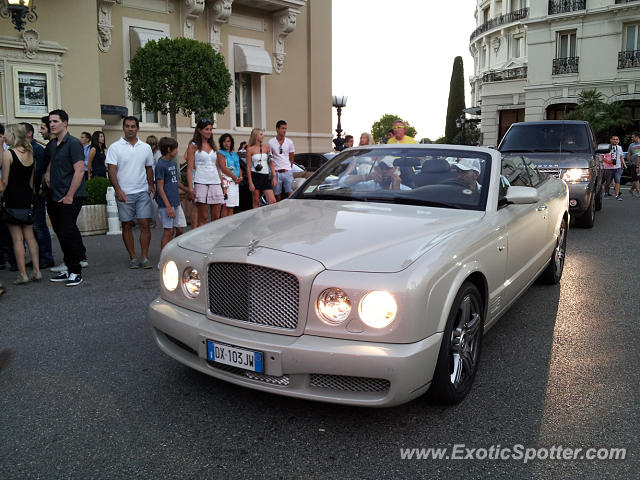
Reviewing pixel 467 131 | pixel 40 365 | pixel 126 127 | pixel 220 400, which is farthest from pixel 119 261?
pixel 467 131

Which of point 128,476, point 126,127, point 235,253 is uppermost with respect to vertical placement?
point 126,127

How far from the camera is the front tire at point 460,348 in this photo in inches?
121

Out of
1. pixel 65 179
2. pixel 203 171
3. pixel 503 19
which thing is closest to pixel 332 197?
pixel 65 179

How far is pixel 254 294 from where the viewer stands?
3.00m

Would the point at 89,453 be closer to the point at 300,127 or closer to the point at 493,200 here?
the point at 493,200

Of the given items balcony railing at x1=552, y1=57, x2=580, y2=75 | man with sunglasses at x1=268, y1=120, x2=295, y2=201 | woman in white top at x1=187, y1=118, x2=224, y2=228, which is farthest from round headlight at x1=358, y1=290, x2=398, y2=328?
balcony railing at x1=552, y1=57, x2=580, y2=75

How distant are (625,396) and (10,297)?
5566mm

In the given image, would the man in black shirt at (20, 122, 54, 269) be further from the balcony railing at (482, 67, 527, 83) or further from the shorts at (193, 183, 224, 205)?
the balcony railing at (482, 67, 527, 83)

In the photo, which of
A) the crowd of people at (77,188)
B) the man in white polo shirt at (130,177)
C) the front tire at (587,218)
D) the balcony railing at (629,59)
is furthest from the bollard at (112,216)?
the balcony railing at (629,59)

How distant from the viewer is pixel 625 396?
11.3 ft

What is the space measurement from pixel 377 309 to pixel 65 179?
4.77 m

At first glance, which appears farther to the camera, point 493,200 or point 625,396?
point 493,200

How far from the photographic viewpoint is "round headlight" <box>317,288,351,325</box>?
283 centimetres
